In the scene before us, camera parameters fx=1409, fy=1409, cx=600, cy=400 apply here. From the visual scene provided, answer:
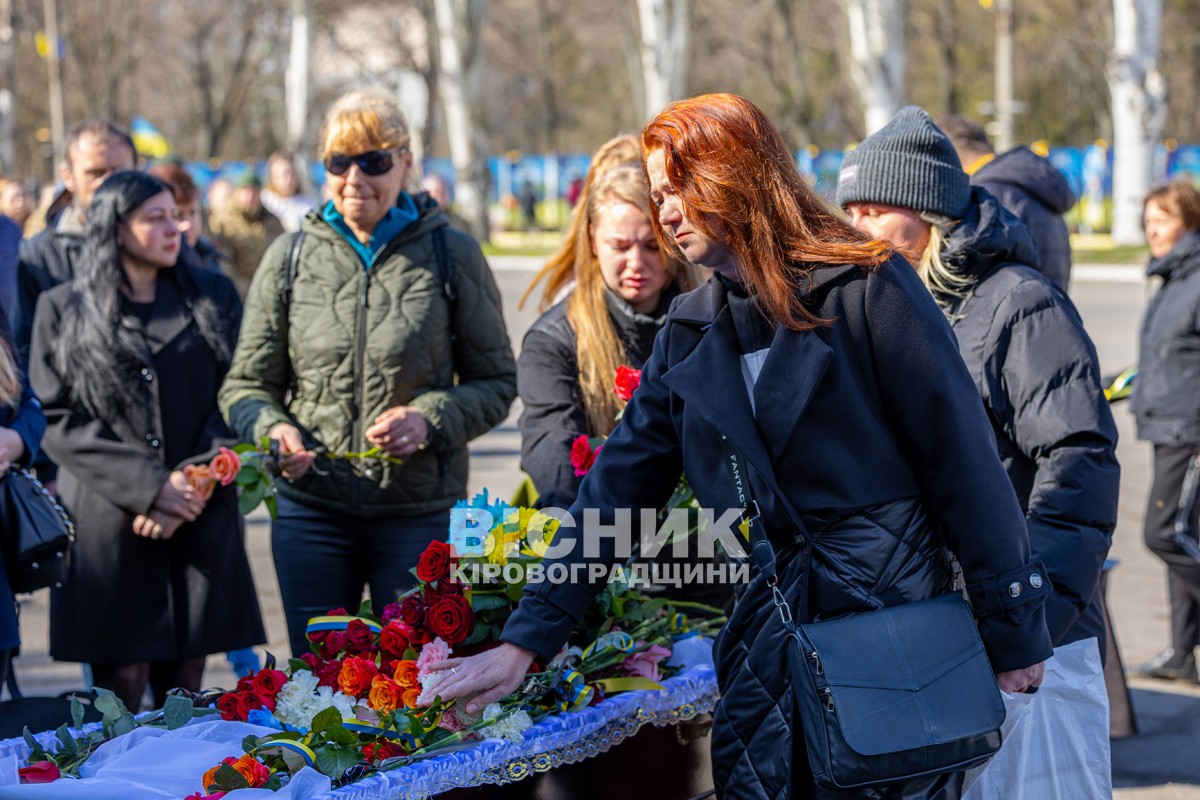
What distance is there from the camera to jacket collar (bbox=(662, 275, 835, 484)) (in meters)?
2.38

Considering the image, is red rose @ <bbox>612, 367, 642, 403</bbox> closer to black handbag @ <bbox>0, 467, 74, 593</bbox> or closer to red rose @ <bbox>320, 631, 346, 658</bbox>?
red rose @ <bbox>320, 631, 346, 658</bbox>

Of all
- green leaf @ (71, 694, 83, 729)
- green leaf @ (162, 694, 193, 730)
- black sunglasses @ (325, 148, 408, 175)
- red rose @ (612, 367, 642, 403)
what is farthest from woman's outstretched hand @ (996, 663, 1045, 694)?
black sunglasses @ (325, 148, 408, 175)

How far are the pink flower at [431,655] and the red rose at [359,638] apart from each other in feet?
0.70

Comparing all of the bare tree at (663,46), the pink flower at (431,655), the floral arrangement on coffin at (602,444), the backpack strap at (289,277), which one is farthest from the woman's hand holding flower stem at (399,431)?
the bare tree at (663,46)

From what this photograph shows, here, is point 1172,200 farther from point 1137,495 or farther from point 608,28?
point 608,28

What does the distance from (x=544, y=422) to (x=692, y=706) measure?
0.86 meters

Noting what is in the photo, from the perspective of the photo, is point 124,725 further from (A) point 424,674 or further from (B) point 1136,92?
(B) point 1136,92

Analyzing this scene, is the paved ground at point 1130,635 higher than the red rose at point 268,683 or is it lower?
lower

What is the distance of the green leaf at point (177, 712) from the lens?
297cm

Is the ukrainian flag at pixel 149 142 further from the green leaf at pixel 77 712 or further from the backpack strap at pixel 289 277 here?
the green leaf at pixel 77 712

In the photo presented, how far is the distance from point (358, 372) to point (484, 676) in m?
1.54

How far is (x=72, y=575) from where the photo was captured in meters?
4.27

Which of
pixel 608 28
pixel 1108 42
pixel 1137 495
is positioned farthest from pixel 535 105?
pixel 1137 495

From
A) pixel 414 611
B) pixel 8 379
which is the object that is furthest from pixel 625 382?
pixel 8 379
